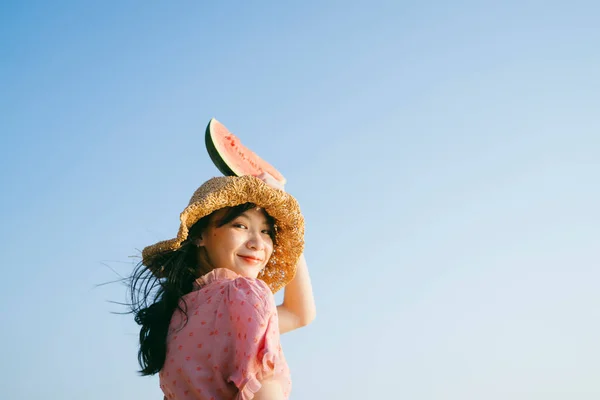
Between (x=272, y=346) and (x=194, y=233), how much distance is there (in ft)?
4.43

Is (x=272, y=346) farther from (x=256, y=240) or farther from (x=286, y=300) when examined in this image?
(x=286, y=300)

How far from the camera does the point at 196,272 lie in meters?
4.55

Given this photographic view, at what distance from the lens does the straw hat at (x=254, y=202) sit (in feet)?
14.3

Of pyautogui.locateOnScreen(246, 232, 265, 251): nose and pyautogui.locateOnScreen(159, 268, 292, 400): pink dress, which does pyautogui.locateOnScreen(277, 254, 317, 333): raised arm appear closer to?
pyautogui.locateOnScreen(246, 232, 265, 251): nose

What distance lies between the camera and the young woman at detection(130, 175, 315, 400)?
3.50 m

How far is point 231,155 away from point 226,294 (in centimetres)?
172

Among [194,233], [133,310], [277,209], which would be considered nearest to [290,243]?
[277,209]

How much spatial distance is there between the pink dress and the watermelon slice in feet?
4.51

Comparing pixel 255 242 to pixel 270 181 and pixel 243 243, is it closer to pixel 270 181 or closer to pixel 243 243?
pixel 243 243

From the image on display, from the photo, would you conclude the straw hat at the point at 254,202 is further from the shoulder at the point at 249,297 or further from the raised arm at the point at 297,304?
the shoulder at the point at 249,297

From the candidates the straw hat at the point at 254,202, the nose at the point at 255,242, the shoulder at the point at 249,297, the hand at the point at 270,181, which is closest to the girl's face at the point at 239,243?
the nose at the point at 255,242

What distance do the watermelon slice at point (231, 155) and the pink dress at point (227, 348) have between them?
54.2 inches

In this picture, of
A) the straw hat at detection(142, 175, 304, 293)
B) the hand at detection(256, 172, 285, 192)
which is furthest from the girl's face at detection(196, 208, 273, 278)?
the hand at detection(256, 172, 285, 192)

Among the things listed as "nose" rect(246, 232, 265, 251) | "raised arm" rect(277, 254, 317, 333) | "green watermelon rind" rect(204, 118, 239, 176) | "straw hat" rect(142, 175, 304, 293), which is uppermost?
"green watermelon rind" rect(204, 118, 239, 176)
